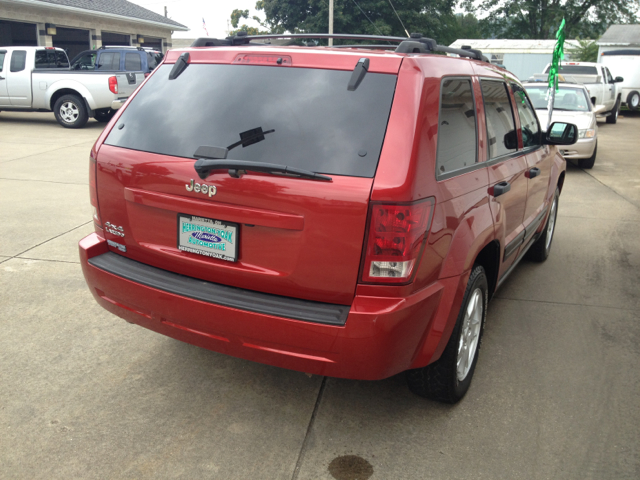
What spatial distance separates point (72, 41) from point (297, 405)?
30.9 metres

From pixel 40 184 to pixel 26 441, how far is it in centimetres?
621

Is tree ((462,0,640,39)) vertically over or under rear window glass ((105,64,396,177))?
over

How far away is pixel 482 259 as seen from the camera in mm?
3330

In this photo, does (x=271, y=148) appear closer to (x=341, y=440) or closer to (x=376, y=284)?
(x=376, y=284)

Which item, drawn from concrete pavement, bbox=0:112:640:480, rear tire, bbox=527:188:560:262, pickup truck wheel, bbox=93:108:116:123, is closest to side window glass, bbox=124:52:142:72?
pickup truck wheel, bbox=93:108:116:123

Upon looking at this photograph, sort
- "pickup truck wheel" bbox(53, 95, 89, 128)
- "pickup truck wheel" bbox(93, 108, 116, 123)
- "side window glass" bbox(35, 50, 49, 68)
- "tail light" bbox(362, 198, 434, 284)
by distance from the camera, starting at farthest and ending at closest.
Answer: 1. "pickup truck wheel" bbox(93, 108, 116, 123)
2. "side window glass" bbox(35, 50, 49, 68)
3. "pickup truck wheel" bbox(53, 95, 89, 128)
4. "tail light" bbox(362, 198, 434, 284)

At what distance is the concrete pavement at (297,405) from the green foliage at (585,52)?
3312 centimetres

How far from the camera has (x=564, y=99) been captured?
12141 mm

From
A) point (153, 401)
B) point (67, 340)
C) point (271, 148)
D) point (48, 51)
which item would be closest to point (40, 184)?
point (67, 340)

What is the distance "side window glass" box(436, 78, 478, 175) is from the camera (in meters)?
2.72

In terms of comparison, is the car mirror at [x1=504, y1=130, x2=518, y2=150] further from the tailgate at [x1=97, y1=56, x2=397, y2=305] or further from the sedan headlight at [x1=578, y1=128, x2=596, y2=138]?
the sedan headlight at [x1=578, y1=128, x2=596, y2=138]

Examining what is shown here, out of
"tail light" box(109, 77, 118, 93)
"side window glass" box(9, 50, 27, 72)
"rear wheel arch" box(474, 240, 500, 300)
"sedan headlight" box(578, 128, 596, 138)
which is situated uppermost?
Answer: "side window glass" box(9, 50, 27, 72)

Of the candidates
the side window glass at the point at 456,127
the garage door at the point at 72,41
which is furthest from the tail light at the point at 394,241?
the garage door at the point at 72,41

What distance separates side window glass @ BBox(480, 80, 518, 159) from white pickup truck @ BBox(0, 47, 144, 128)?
41.8 feet
